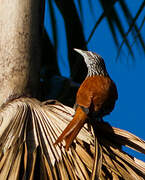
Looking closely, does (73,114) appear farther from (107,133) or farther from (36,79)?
(36,79)

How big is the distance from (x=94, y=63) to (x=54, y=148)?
113 cm

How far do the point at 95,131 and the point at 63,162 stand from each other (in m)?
0.27

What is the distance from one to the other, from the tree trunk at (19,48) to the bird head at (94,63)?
533 millimetres

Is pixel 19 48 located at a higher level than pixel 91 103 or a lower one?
higher

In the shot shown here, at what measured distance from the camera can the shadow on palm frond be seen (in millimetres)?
1672

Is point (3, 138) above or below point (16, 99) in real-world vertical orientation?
below

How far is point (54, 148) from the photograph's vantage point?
1.84 metres

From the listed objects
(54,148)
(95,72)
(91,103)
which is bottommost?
(54,148)

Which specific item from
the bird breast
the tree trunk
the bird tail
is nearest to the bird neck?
the bird breast

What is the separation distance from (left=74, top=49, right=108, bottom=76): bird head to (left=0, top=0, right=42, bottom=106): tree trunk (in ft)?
1.75

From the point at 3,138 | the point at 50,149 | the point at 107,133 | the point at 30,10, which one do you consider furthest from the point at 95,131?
the point at 30,10

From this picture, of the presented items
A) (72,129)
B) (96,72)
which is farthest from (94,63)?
(72,129)

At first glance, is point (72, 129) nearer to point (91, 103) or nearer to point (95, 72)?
point (91, 103)

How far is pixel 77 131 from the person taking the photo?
1.88m
